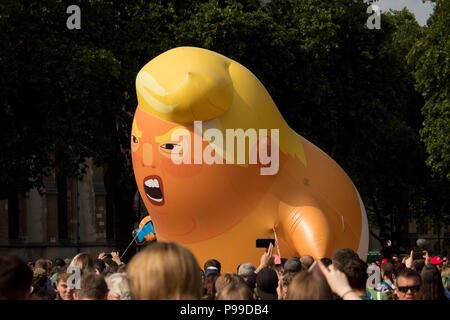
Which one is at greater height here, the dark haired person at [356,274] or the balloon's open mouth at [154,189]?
the balloon's open mouth at [154,189]

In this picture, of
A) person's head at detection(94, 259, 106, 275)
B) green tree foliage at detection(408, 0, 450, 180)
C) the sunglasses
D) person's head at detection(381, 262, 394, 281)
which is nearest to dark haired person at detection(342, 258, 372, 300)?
the sunglasses

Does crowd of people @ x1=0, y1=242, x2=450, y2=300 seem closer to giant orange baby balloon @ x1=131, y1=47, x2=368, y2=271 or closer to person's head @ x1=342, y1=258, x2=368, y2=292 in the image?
person's head @ x1=342, y1=258, x2=368, y2=292

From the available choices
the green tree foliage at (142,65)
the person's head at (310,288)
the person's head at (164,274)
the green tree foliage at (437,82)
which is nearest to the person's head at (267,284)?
the person's head at (310,288)

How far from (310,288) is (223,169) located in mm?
8981

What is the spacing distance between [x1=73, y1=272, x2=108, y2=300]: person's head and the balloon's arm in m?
7.84

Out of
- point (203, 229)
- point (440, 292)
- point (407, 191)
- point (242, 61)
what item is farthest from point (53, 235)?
point (440, 292)

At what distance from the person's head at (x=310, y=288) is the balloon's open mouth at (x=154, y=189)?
9.22 meters

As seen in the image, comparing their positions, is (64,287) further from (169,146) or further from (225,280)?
(169,146)

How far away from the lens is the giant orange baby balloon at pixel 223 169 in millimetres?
12805

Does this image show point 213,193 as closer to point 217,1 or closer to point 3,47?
point 3,47

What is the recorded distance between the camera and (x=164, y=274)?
3.61 meters

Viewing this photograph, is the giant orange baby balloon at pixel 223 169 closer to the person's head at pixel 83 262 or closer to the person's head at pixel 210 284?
the person's head at pixel 83 262

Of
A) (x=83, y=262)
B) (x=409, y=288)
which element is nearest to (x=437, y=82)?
(x=83, y=262)

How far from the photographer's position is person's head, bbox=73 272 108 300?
5.54 metres
